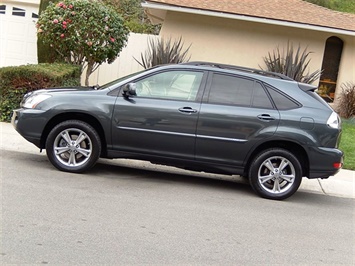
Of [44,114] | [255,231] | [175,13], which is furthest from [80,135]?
[175,13]

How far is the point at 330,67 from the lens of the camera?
17.6m

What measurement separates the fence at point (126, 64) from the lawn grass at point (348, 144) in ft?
19.7

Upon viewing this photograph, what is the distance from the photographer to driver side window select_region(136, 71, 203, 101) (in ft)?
28.0

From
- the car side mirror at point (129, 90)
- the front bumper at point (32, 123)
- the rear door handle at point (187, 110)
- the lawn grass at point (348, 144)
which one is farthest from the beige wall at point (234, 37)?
the front bumper at point (32, 123)

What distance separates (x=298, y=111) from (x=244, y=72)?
100 centimetres

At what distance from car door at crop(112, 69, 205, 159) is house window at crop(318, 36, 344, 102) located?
9847 millimetres

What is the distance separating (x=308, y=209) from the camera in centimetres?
822

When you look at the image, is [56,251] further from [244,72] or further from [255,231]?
[244,72]

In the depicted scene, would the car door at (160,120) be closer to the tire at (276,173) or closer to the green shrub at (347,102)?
the tire at (276,173)

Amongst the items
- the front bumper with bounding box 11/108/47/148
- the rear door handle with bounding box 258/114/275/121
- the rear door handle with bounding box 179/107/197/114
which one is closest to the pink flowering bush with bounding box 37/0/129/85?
the front bumper with bounding box 11/108/47/148

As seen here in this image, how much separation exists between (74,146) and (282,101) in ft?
9.94

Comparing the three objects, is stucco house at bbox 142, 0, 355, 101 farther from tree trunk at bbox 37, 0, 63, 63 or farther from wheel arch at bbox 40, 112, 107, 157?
wheel arch at bbox 40, 112, 107, 157

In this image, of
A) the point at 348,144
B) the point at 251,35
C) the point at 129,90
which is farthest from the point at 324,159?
the point at 251,35

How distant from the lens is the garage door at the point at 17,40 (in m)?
18.1
